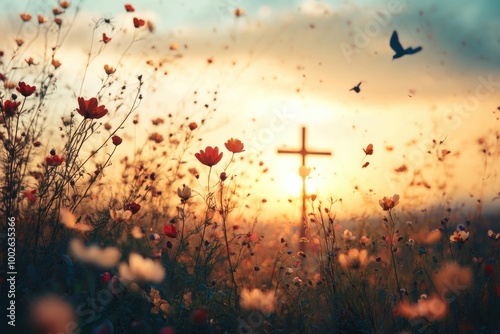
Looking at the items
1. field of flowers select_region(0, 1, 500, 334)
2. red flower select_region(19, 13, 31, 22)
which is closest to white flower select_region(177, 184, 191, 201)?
field of flowers select_region(0, 1, 500, 334)

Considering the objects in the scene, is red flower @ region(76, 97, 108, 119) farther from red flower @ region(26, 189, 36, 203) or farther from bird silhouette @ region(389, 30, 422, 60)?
bird silhouette @ region(389, 30, 422, 60)

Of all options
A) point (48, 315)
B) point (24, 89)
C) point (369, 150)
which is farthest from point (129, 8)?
point (48, 315)

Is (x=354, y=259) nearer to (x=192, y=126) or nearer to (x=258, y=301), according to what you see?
(x=258, y=301)

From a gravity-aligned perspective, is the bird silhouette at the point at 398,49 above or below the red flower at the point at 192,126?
above

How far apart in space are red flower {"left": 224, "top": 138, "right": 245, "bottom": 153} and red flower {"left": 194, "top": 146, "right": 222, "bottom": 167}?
0.21 m

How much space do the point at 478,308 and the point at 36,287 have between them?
8.56 ft

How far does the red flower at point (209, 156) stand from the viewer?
11.0 feet

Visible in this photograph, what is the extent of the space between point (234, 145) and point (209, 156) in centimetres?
28

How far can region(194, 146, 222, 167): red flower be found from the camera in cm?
335

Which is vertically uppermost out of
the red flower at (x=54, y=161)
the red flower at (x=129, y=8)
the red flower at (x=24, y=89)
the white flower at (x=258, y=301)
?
the red flower at (x=129, y=8)

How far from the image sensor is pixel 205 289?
10.5 feet

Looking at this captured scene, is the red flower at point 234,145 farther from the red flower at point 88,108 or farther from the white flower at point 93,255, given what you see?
the white flower at point 93,255

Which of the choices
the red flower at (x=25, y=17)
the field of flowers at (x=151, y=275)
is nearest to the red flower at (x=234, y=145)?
the field of flowers at (x=151, y=275)

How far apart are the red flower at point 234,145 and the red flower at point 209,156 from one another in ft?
0.68
